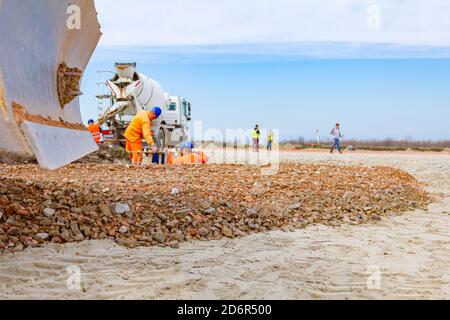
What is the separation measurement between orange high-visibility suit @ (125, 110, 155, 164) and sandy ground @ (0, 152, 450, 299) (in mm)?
6179

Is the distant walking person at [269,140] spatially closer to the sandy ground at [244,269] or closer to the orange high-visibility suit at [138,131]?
the orange high-visibility suit at [138,131]

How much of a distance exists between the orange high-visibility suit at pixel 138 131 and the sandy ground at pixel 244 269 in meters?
6.18

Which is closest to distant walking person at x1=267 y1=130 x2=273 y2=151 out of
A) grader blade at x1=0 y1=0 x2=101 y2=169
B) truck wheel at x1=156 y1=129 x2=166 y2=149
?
truck wheel at x1=156 y1=129 x2=166 y2=149

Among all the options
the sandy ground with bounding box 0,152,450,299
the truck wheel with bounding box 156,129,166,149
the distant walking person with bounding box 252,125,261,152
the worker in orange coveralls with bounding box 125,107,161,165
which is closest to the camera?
the sandy ground with bounding box 0,152,450,299

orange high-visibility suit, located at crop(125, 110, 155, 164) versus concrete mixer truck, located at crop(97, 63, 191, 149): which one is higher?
concrete mixer truck, located at crop(97, 63, 191, 149)

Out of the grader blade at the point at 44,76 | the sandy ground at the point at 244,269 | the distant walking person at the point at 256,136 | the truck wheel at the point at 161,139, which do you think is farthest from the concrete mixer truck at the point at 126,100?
the sandy ground at the point at 244,269

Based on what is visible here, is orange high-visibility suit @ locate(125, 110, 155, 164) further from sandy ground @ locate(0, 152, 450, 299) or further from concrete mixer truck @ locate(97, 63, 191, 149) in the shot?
sandy ground @ locate(0, 152, 450, 299)

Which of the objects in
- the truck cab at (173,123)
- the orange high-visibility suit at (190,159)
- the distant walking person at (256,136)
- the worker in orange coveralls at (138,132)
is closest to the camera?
the worker in orange coveralls at (138,132)

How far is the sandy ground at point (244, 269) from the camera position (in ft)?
11.9

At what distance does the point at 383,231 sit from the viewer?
5.99 meters

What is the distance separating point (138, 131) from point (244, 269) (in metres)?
7.62

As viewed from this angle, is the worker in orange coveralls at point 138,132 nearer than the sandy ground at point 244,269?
No

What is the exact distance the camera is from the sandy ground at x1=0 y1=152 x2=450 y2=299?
363cm

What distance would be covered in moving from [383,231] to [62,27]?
13.9ft
